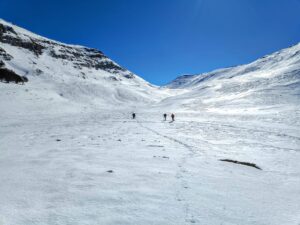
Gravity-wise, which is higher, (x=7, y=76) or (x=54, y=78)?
(x=54, y=78)

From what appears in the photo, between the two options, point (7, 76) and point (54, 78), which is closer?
point (7, 76)

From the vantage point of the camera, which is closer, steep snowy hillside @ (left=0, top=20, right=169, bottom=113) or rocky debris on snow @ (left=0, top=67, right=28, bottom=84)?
steep snowy hillside @ (left=0, top=20, right=169, bottom=113)

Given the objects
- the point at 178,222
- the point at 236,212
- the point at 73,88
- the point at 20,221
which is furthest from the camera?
the point at 73,88

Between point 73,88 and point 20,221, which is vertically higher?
point 73,88

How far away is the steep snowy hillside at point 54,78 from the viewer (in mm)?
52531

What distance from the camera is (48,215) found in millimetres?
4688

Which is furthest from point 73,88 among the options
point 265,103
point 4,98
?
point 265,103

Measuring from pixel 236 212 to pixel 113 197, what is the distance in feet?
8.88

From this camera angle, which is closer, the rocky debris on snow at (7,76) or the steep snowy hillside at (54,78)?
the steep snowy hillside at (54,78)

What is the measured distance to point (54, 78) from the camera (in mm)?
85188

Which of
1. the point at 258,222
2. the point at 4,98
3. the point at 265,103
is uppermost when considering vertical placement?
the point at 265,103

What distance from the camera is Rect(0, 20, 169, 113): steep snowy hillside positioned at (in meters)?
52.5

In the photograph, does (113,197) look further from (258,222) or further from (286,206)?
(286,206)

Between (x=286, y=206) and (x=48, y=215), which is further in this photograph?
(x=286, y=206)
